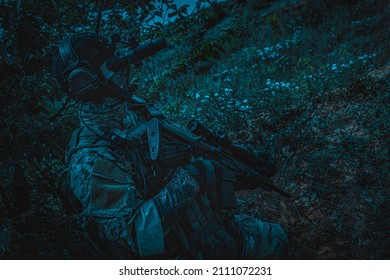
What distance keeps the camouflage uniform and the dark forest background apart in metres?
0.40

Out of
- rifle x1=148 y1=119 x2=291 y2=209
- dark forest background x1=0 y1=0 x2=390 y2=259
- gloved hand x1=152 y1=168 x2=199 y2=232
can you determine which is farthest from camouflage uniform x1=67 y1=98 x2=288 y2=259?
dark forest background x1=0 y1=0 x2=390 y2=259

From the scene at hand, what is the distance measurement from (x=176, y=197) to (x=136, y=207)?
216 mm

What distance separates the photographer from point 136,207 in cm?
188

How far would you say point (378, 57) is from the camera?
11.2 feet

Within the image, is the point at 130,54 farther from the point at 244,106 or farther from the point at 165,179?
the point at 244,106

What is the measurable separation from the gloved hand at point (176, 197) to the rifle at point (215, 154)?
0.18 m

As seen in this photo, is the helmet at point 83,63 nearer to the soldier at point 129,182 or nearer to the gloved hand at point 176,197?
the soldier at point 129,182

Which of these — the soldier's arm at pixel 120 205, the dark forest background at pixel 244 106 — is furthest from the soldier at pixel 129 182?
the dark forest background at pixel 244 106

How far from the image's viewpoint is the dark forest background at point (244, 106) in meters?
2.41

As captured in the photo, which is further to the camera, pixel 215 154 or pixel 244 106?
pixel 244 106

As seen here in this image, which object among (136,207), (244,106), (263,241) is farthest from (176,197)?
(244,106)

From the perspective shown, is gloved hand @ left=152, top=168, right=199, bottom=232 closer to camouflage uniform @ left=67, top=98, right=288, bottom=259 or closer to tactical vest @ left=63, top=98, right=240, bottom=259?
camouflage uniform @ left=67, top=98, right=288, bottom=259

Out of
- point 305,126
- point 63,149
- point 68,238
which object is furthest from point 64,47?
point 305,126

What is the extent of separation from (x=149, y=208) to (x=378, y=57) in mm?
2735
